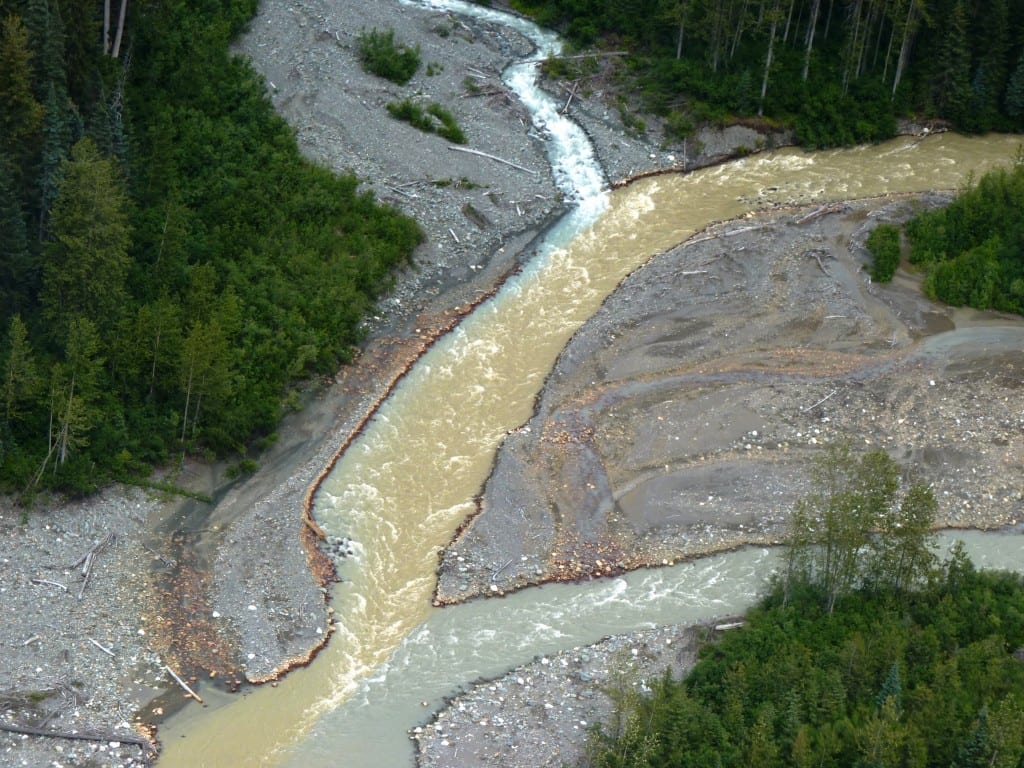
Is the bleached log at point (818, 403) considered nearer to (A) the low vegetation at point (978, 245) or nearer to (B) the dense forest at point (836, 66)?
(A) the low vegetation at point (978, 245)

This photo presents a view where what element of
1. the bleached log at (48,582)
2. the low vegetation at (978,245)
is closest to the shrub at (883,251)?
the low vegetation at (978,245)

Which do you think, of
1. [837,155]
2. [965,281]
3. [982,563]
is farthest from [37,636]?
[837,155]

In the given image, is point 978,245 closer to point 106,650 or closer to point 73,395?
point 73,395

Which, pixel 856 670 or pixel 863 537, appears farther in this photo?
pixel 863 537

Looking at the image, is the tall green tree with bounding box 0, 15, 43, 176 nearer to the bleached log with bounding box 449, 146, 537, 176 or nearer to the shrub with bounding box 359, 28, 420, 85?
the bleached log with bounding box 449, 146, 537, 176

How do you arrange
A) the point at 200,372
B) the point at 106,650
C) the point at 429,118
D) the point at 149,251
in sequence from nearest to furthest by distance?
the point at 106,650 < the point at 200,372 < the point at 149,251 < the point at 429,118

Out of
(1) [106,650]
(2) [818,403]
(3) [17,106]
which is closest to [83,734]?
(1) [106,650]

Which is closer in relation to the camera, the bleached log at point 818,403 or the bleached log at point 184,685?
the bleached log at point 184,685
